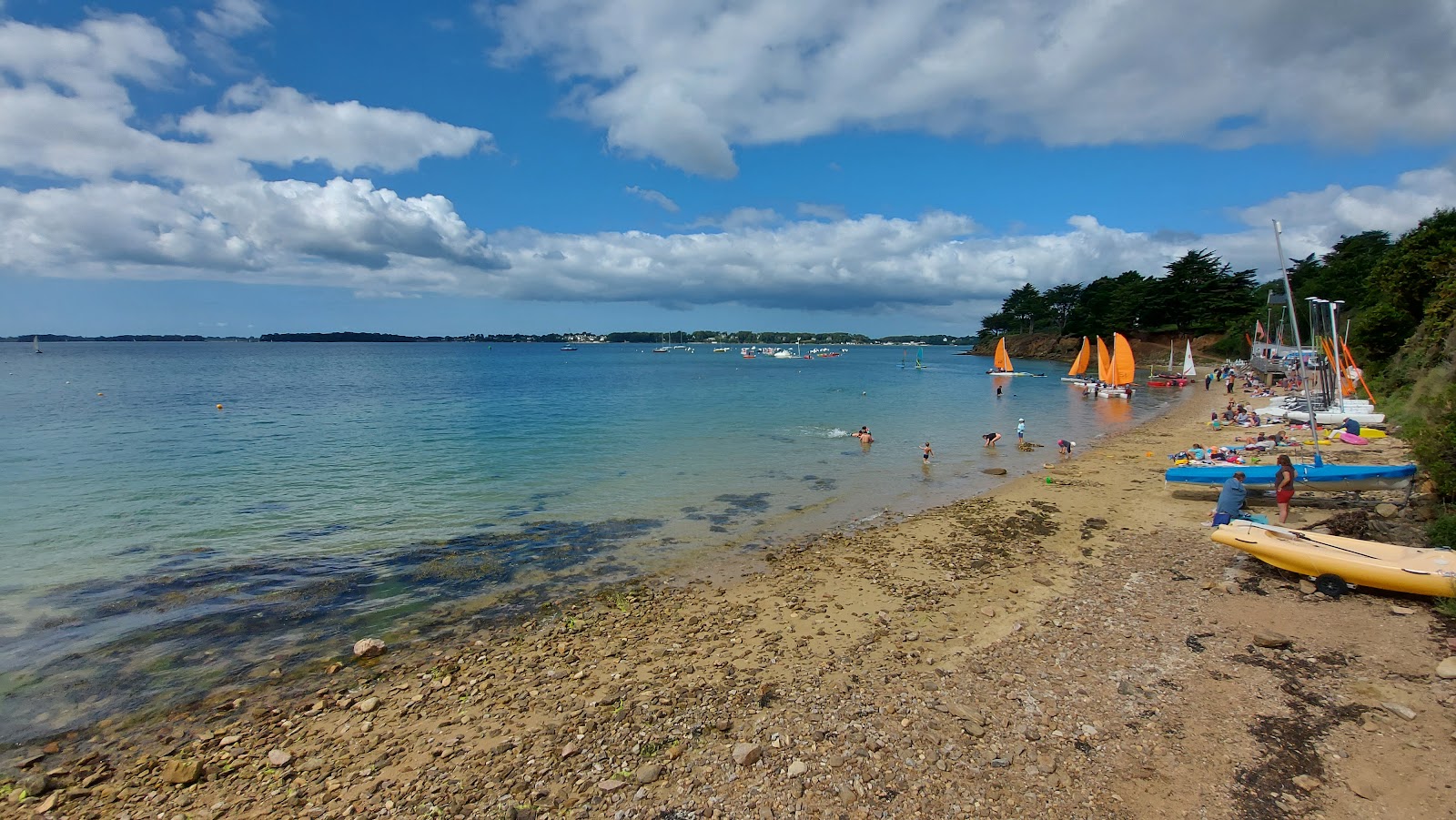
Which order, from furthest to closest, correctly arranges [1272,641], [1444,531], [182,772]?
[1444,531] → [1272,641] → [182,772]

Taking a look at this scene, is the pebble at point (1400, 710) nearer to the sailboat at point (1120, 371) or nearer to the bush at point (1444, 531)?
the bush at point (1444, 531)

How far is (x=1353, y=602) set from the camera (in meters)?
9.09

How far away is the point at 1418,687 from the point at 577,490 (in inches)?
736

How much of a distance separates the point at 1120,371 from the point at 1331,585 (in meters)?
50.0

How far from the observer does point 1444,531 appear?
1017cm

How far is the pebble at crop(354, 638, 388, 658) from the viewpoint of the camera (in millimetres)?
9484

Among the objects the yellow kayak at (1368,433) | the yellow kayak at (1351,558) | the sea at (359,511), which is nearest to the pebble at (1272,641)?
the yellow kayak at (1351,558)

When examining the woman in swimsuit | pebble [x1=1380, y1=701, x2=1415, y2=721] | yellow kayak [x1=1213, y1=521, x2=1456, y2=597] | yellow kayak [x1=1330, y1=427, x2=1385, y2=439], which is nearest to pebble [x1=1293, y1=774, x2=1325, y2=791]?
pebble [x1=1380, y1=701, x2=1415, y2=721]

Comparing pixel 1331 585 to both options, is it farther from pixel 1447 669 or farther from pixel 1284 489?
pixel 1284 489

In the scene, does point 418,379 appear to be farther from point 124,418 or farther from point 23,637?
point 23,637

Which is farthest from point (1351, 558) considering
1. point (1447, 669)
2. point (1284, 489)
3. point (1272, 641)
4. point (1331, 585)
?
point (1284, 489)

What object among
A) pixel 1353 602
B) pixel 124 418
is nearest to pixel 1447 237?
pixel 1353 602

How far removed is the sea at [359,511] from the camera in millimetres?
10289

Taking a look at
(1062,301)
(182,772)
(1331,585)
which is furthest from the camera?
(1062,301)
